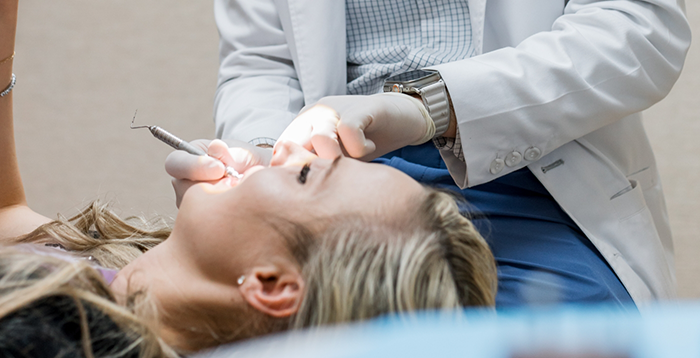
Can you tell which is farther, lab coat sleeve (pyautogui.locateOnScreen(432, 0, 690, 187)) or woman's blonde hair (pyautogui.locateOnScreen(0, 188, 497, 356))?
lab coat sleeve (pyautogui.locateOnScreen(432, 0, 690, 187))

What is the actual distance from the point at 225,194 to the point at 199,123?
4.10ft

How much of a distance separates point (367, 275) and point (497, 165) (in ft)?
1.12

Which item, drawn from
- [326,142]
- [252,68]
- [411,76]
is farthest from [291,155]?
[252,68]

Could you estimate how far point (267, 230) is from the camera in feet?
2.27

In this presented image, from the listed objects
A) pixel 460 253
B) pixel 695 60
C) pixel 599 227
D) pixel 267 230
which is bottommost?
pixel 695 60

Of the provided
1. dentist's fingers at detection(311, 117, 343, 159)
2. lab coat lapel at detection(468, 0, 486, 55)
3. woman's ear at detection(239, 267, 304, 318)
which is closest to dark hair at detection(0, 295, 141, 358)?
woman's ear at detection(239, 267, 304, 318)

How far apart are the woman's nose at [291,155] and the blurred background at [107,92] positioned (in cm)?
113

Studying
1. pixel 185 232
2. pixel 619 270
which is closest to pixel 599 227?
pixel 619 270

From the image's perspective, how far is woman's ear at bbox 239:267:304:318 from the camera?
667 millimetres

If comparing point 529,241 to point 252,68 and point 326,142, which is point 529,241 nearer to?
point 326,142

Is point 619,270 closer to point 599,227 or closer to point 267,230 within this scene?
point 599,227

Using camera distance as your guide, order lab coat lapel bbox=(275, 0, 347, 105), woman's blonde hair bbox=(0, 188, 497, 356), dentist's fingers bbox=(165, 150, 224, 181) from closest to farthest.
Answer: woman's blonde hair bbox=(0, 188, 497, 356)
dentist's fingers bbox=(165, 150, 224, 181)
lab coat lapel bbox=(275, 0, 347, 105)

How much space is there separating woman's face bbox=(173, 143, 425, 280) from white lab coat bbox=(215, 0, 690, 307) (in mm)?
207

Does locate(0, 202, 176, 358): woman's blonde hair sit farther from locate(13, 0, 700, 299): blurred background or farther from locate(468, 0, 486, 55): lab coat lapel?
locate(13, 0, 700, 299): blurred background
